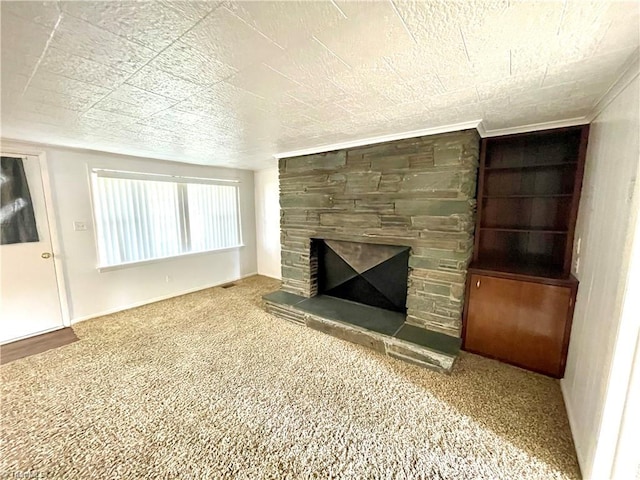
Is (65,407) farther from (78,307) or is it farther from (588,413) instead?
(588,413)

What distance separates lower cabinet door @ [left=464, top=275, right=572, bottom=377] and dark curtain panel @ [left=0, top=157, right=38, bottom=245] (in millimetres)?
4757

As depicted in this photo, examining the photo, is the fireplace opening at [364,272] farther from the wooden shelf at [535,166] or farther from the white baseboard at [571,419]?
the white baseboard at [571,419]

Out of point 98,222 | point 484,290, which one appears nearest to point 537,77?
point 484,290

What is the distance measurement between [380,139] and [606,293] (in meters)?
2.08

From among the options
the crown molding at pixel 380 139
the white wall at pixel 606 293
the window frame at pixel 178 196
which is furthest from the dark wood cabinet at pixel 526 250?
the window frame at pixel 178 196

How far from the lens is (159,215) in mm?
3914

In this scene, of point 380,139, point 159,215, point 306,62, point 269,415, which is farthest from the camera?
point 159,215

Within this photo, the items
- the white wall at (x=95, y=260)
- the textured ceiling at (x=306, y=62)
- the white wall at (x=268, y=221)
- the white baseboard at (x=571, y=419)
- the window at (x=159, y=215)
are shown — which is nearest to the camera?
the textured ceiling at (x=306, y=62)

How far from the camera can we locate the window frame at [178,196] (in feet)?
10.8

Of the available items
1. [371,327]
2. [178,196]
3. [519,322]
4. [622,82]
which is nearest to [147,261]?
[178,196]

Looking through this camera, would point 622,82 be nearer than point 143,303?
Yes

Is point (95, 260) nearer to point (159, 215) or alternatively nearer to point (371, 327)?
point (159, 215)

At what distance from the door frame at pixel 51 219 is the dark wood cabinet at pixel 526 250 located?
15.2 ft

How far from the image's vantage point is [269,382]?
211 cm
